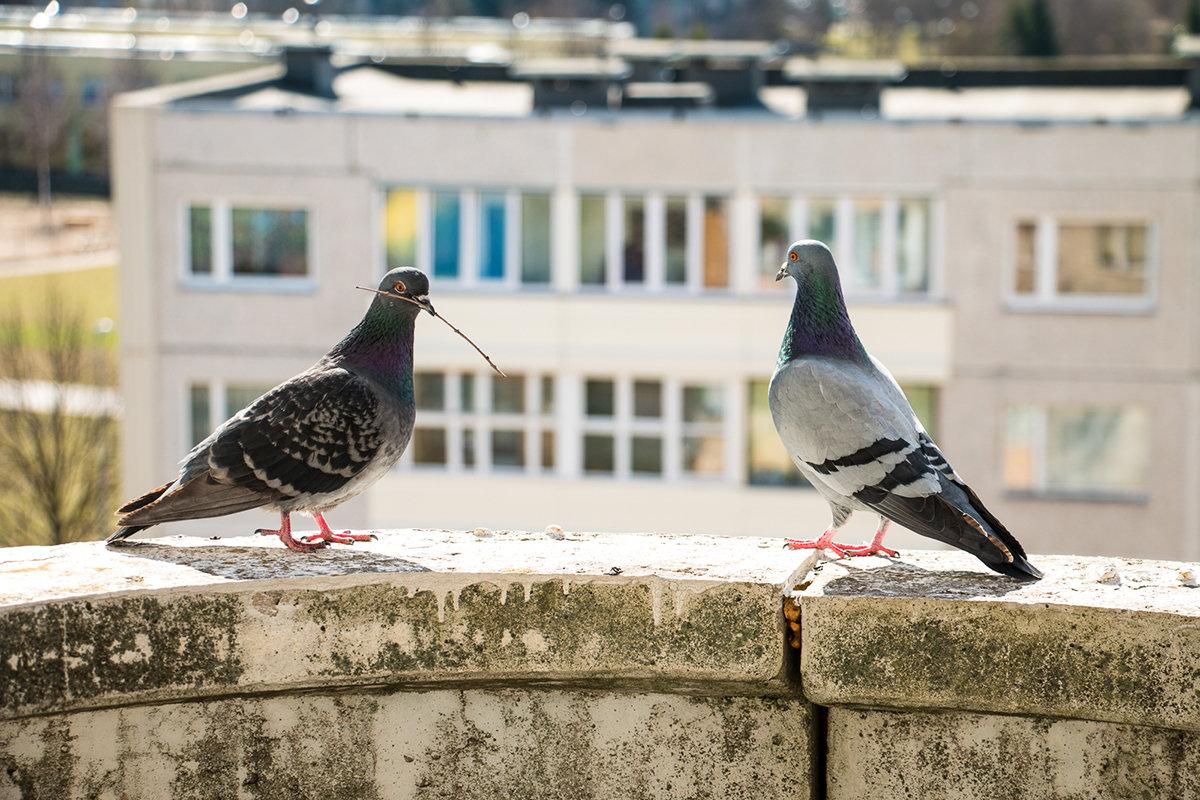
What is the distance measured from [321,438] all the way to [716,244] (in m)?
21.9

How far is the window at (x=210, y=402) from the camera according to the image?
2700 centimetres

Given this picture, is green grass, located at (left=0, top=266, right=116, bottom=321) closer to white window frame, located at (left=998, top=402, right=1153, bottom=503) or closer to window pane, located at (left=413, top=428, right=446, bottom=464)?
window pane, located at (left=413, top=428, right=446, bottom=464)

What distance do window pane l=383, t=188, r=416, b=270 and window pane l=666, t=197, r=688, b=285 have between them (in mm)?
3726

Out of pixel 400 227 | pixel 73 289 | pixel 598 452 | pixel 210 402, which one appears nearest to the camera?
pixel 400 227

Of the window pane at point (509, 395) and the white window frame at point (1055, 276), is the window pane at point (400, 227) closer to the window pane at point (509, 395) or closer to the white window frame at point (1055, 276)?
the window pane at point (509, 395)

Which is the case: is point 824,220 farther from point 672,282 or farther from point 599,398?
point 599,398

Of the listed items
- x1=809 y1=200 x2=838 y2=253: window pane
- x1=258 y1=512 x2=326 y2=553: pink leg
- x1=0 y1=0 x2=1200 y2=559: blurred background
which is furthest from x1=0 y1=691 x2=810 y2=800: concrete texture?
x1=809 y1=200 x2=838 y2=253: window pane

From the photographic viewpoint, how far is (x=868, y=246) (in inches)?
1013

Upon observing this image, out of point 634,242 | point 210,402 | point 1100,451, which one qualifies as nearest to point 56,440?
point 210,402

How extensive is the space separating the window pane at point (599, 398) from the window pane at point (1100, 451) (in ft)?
20.8

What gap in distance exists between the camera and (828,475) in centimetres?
479

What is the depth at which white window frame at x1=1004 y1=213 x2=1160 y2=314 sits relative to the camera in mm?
25047

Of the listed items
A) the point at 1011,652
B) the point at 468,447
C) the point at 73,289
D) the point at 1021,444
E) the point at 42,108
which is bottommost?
the point at 73,289

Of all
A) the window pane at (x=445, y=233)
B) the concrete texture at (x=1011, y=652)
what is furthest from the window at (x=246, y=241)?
the concrete texture at (x=1011, y=652)
